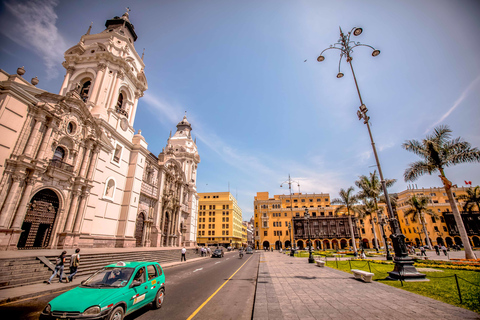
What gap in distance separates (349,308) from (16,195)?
20.1 meters

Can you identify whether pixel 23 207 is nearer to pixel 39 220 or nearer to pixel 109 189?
pixel 39 220

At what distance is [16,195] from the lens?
13.6 m

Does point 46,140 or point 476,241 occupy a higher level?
point 46,140

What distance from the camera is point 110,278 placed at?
5.81 metres

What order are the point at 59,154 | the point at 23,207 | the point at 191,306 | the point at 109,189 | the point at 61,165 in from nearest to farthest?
Answer: the point at 191,306
the point at 23,207
the point at 61,165
the point at 59,154
the point at 109,189

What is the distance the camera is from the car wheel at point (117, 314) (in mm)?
4758

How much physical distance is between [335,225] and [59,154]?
66726mm

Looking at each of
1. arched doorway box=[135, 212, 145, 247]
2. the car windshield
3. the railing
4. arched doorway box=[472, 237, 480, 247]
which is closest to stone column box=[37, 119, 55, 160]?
the railing

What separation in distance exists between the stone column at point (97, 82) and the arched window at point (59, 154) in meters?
7.40

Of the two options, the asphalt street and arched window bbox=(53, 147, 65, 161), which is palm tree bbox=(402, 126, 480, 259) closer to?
the asphalt street

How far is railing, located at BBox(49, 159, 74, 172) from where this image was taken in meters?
16.3

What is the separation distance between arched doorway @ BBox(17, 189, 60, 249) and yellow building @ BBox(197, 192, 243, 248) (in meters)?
61.8

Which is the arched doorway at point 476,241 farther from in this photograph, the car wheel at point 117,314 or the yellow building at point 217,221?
the car wheel at point 117,314

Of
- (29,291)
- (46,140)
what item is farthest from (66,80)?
(29,291)
